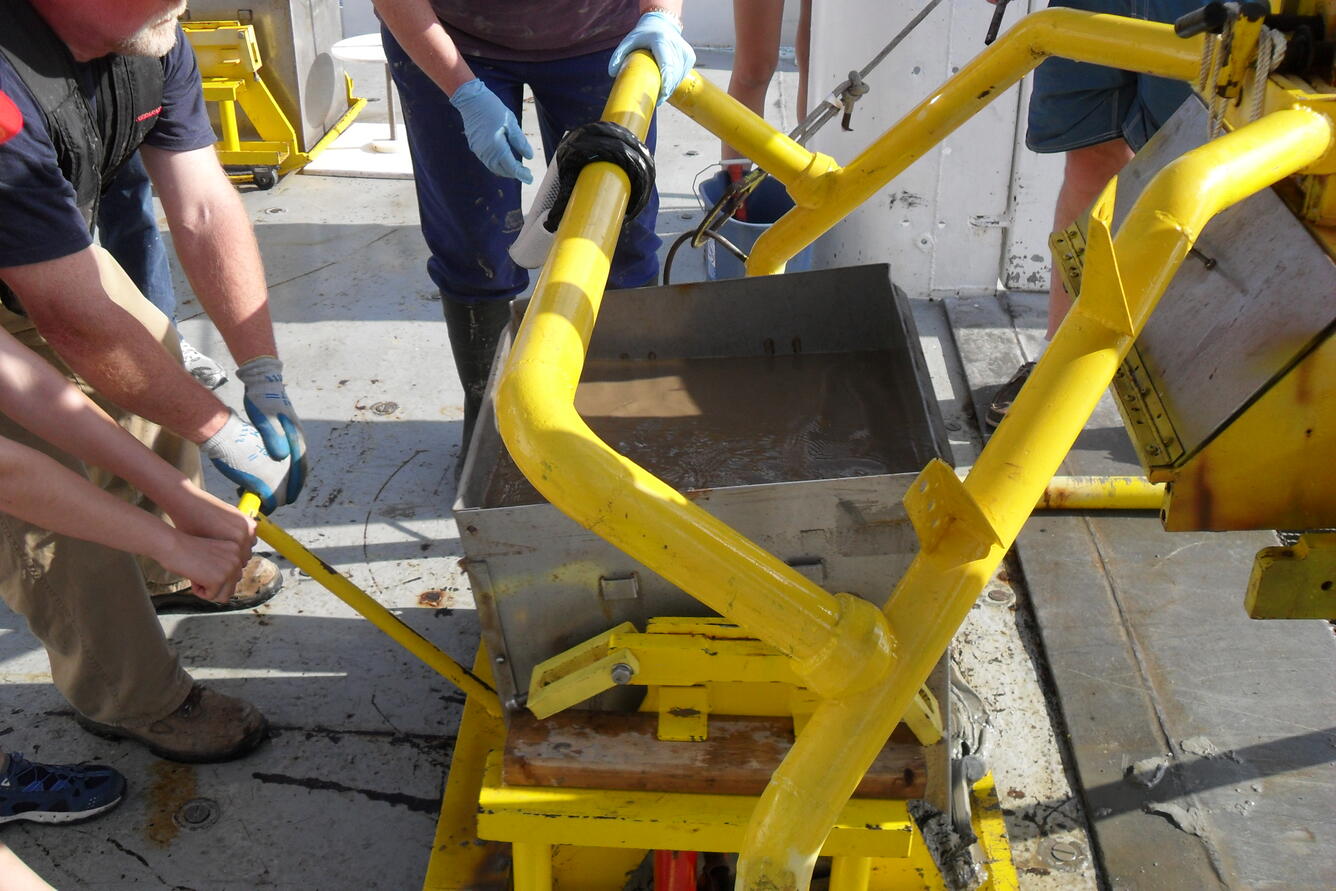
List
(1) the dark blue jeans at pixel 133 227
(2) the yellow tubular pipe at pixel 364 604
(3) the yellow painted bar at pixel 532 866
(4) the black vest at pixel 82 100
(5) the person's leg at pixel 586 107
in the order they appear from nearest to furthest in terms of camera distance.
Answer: (3) the yellow painted bar at pixel 532 866 → (4) the black vest at pixel 82 100 → (2) the yellow tubular pipe at pixel 364 604 → (5) the person's leg at pixel 586 107 → (1) the dark blue jeans at pixel 133 227

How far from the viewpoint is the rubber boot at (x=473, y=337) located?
2.60 m

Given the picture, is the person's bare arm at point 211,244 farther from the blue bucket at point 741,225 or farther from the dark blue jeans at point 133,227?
the blue bucket at point 741,225

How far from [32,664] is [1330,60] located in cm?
247

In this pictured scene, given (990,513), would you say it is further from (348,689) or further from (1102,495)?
(1102,495)

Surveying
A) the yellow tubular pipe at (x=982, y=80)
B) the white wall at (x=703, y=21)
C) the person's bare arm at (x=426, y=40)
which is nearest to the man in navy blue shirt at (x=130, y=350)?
the person's bare arm at (x=426, y=40)

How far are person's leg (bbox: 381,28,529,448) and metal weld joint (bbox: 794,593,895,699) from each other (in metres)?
1.75

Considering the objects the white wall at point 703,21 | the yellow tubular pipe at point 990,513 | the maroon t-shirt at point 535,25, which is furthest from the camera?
the white wall at point 703,21

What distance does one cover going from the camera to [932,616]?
37.5 inches

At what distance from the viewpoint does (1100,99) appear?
2.56 metres

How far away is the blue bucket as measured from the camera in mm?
3109

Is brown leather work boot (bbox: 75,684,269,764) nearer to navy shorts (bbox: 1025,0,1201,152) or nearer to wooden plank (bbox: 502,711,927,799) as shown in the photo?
wooden plank (bbox: 502,711,927,799)

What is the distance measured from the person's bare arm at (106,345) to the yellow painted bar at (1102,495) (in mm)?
1796

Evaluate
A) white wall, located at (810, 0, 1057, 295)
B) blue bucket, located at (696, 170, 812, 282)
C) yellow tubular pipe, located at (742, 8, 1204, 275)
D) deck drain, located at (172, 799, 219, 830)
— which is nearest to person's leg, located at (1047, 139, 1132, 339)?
white wall, located at (810, 0, 1057, 295)

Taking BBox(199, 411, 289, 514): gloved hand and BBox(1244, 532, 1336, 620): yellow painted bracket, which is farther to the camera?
BBox(199, 411, 289, 514): gloved hand
